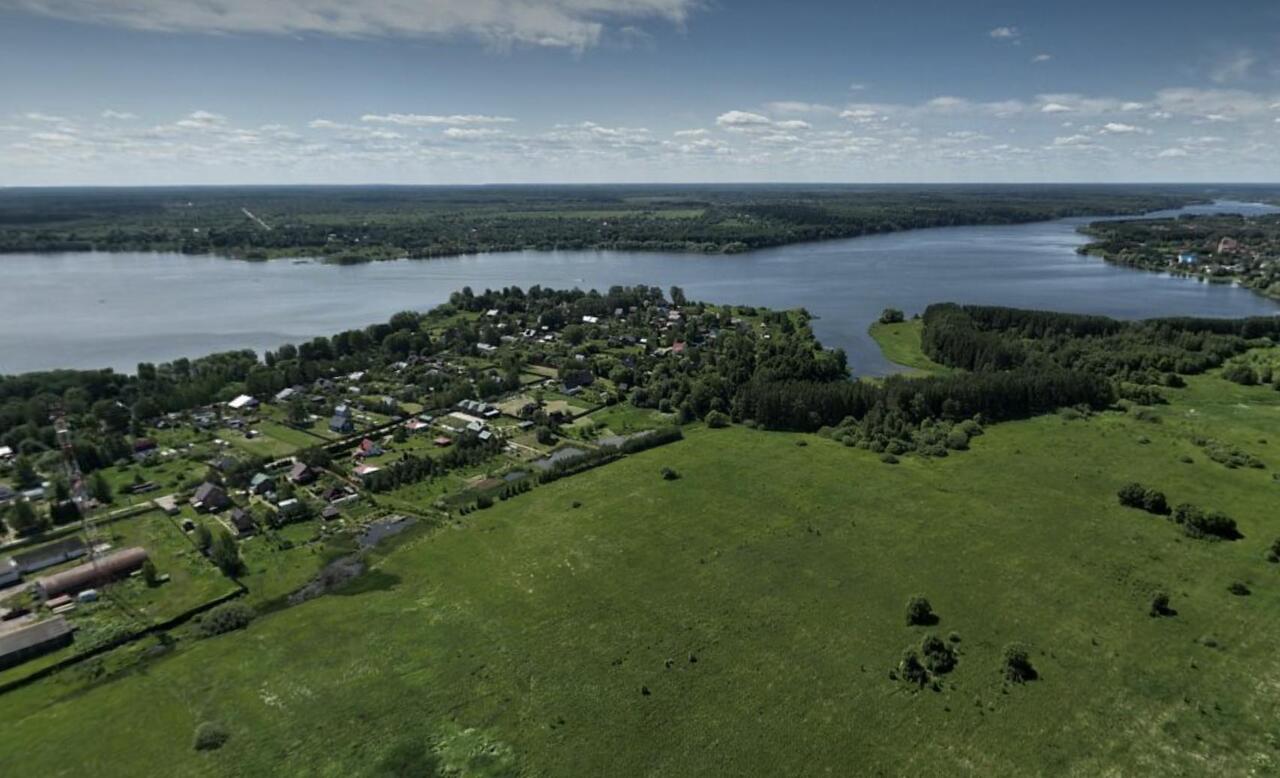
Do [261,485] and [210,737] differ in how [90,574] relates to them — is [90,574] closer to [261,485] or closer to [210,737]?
[261,485]

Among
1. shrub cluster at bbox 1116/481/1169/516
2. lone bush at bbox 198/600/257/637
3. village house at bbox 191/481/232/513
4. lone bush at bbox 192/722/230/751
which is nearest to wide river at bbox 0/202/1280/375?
shrub cluster at bbox 1116/481/1169/516

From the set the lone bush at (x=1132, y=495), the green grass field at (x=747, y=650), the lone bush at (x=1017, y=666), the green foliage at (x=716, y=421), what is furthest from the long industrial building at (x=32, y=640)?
the lone bush at (x=1132, y=495)

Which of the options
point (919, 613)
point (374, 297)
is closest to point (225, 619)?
point (919, 613)

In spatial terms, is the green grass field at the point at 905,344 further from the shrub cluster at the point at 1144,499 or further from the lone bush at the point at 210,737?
the lone bush at the point at 210,737

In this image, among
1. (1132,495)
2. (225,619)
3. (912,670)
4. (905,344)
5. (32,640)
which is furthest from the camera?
(905,344)

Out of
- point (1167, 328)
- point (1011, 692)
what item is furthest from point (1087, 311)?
point (1011, 692)

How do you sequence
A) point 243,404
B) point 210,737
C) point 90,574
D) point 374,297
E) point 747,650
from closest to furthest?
point 210,737
point 747,650
point 90,574
point 243,404
point 374,297

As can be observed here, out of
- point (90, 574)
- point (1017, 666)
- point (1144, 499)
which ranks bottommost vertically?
point (1017, 666)

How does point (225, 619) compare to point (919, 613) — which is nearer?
point (919, 613)
